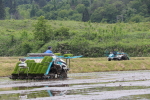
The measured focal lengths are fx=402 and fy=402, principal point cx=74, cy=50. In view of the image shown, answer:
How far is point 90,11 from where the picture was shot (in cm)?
16212

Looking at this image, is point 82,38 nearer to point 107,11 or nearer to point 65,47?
point 65,47

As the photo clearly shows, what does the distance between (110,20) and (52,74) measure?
372 ft

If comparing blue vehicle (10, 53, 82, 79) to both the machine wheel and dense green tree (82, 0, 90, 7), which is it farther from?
dense green tree (82, 0, 90, 7)

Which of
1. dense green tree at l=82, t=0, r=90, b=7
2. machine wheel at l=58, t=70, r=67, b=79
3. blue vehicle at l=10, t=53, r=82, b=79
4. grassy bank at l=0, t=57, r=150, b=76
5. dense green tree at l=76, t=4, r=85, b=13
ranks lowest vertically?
grassy bank at l=0, t=57, r=150, b=76

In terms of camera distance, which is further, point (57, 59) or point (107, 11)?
point (107, 11)

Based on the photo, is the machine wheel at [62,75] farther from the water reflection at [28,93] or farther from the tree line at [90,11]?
the tree line at [90,11]

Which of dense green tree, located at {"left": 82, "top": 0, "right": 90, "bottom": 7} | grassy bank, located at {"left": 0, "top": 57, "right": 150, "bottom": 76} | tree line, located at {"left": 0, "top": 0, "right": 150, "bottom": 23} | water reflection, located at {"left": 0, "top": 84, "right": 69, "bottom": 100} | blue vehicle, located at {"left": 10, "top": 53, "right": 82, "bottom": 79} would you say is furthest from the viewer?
dense green tree, located at {"left": 82, "top": 0, "right": 90, "bottom": 7}

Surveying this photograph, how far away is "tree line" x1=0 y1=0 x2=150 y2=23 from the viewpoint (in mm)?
136875

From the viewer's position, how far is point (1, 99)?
18688mm

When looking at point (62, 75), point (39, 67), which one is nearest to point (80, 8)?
point (62, 75)

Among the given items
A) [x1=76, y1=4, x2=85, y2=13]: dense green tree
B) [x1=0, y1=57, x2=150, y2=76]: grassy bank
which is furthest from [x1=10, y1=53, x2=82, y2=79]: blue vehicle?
[x1=76, y1=4, x2=85, y2=13]: dense green tree

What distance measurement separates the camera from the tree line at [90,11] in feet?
449

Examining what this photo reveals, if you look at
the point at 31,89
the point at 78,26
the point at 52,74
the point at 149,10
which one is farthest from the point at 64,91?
the point at 149,10

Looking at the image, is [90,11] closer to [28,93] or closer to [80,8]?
[80,8]
